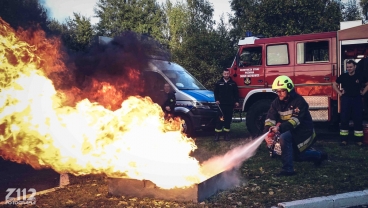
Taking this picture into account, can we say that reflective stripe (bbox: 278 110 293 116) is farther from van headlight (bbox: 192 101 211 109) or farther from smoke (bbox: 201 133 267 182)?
van headlight (bbox: 192 101 211 109)

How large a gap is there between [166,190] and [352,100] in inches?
234

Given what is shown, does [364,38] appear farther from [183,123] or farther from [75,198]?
[75,198]

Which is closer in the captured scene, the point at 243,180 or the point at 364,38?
the point at 243,180

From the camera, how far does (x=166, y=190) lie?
4.78m

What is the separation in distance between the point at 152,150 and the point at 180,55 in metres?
18.9

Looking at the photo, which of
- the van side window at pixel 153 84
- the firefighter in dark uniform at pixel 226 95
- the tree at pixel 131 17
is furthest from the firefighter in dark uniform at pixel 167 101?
the tree at pixel 131 17

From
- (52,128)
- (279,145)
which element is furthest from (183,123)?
(52,128)

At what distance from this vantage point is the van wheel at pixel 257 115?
31.8 feet

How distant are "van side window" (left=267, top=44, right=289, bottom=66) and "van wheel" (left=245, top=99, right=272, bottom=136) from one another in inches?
44.8

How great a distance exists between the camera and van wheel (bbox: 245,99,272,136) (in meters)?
9.69

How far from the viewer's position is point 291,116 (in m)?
6.12

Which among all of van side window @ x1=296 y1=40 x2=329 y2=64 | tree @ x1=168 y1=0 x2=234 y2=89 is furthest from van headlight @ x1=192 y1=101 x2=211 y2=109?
tree @ x1=168 y1=0 x2=234 y2=89

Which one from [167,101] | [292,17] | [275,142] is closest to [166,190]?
[275,142]

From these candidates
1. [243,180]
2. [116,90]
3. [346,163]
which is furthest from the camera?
[116,90]
